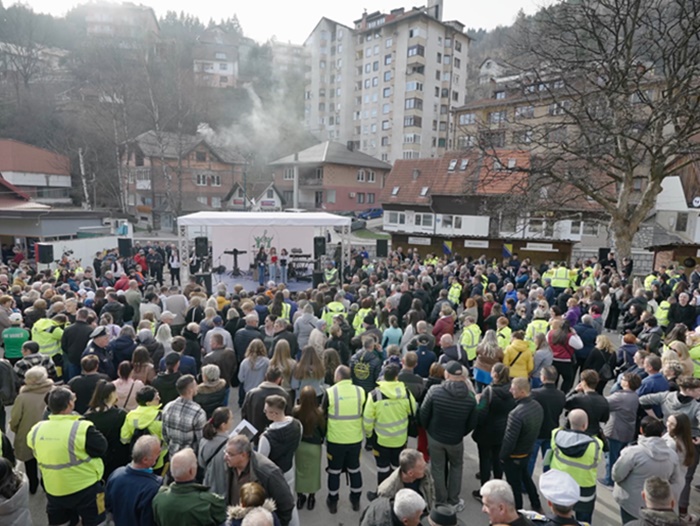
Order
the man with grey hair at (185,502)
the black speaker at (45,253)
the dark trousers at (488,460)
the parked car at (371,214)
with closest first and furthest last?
the man with grey hair at (185,502) → the dark trousers at (488,460) → the black speaker at (45,253) → the parked car at (371,214)

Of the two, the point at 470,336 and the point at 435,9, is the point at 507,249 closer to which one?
the point at 470,336

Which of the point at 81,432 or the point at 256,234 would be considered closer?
the point at 81,432

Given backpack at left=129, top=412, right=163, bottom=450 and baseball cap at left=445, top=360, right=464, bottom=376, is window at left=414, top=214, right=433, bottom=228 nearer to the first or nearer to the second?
baseball cap at left=445, top=360, right=464, bottom=376

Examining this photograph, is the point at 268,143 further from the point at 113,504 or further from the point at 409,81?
the point at 113,504

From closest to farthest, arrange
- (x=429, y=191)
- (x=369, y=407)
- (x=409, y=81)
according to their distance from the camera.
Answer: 1. (x=369, y=407)
2. (x=429, y=191)
3. (x=409, y=81)

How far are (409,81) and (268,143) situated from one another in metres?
20.3

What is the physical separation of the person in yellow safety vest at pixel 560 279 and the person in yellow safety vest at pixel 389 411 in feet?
30.2

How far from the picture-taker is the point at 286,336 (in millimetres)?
6422

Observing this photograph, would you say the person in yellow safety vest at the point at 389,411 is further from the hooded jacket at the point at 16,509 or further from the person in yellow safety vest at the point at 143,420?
the hooded jacket at the point at 16,509

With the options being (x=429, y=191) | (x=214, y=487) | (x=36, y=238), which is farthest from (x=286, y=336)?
(x=429, y=191)

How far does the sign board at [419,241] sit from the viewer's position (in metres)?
19.8

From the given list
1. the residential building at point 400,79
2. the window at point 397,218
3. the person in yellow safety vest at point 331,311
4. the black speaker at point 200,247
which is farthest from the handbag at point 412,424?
the residential building at point 400,79

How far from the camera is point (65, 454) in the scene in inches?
134

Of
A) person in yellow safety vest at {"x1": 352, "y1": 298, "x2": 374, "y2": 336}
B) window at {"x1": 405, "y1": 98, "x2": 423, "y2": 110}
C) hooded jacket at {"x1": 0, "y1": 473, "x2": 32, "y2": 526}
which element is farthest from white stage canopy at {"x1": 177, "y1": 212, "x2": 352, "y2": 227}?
window at {"x1": 405, "y1": 98, "x2": 423, "y2": 110}
